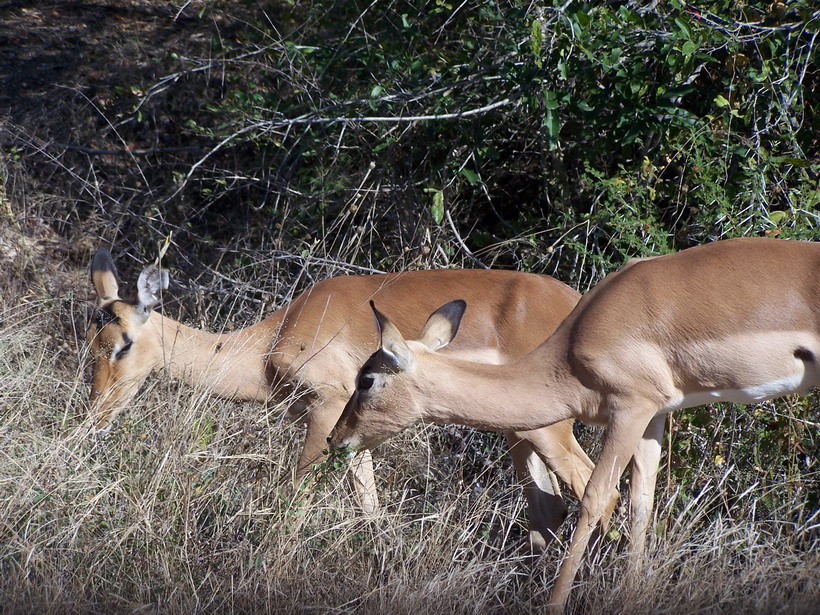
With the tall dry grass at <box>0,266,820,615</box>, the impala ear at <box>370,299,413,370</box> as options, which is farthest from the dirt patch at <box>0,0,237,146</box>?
the impala ear at <box>370,299,413,370</box>

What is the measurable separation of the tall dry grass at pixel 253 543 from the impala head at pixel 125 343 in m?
0.40

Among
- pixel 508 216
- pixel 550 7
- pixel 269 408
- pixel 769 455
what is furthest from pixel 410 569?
pixel 508 216

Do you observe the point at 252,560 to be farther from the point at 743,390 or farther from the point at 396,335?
the point at 743,390

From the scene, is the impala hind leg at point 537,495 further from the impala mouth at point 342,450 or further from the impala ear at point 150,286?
the impala ear at point 150,286

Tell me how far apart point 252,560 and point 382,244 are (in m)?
3.51

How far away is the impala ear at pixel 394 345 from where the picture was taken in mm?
4020

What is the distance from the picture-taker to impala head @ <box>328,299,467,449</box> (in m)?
4.07

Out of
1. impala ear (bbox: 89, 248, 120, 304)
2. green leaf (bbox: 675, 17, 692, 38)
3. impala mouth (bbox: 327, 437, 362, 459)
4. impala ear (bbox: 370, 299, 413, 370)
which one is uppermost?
green leaf (bbox: 675, 17, 692, 38)

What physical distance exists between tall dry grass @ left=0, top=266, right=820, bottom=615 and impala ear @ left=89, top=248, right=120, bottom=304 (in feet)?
3.16

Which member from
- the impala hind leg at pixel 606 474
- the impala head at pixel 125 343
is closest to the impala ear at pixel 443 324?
the impala hind leg at pixel 606 474

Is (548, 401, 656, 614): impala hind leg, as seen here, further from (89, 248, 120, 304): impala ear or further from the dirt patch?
the dirt patch

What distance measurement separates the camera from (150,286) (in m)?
5.57

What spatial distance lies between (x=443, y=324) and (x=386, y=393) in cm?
49

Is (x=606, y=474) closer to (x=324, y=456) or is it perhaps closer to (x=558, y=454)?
(x=558, y=454)
